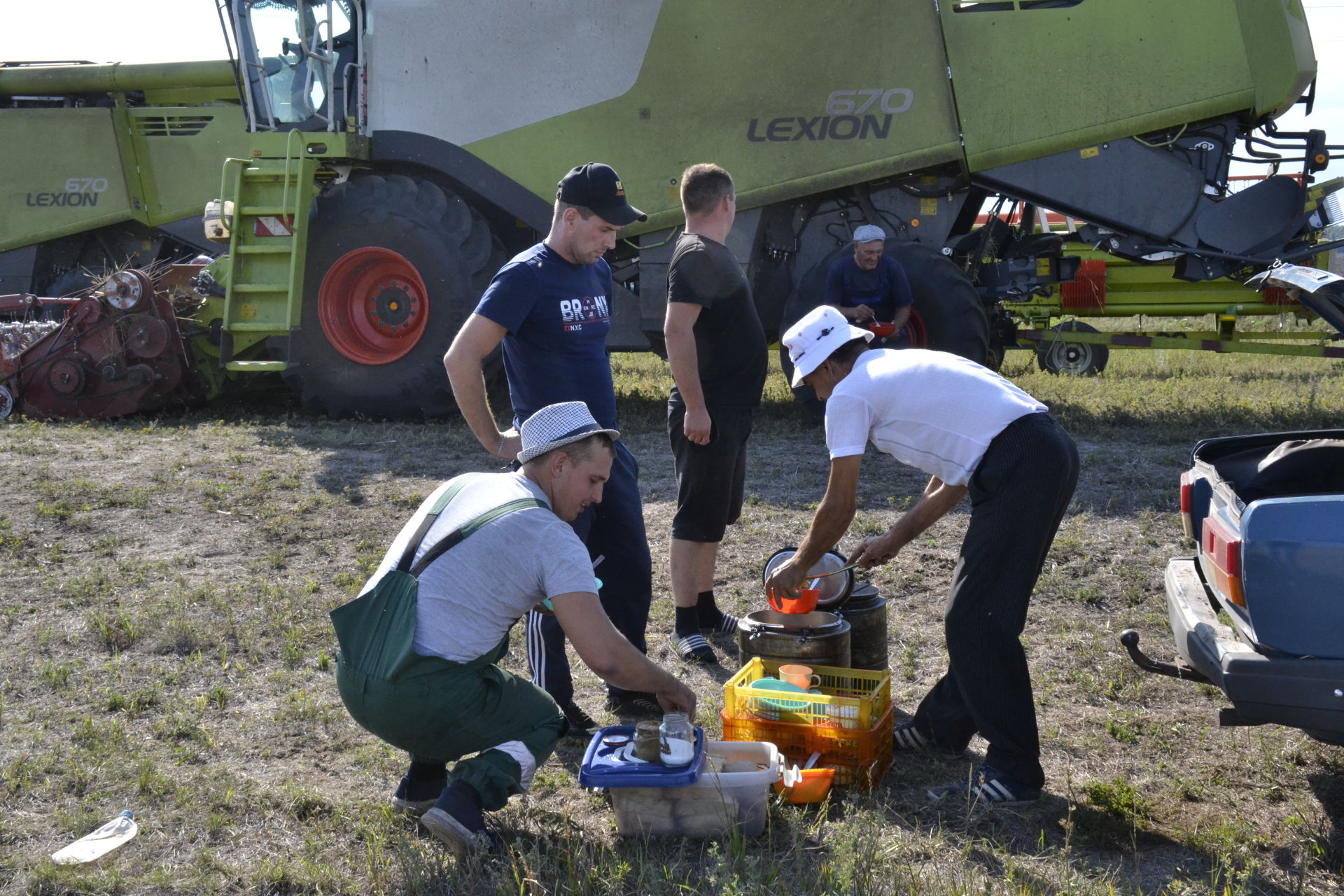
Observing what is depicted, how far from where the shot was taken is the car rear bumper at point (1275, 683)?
9.25 ft

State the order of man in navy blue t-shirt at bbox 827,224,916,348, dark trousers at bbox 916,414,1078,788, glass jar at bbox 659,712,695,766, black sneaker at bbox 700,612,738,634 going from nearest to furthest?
1. glass jar at bbox 659,712,695,766
2. dark trousers at bbox 916,414,1078,788
3. black sneaker at bbox 700,612,738,634
4. man in navy blue t-shirt at bbox 827,224,916,348

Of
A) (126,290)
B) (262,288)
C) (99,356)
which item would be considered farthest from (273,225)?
(99,356)

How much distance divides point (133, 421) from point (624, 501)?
742 centimetres

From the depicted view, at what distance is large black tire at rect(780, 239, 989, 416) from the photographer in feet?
28.5

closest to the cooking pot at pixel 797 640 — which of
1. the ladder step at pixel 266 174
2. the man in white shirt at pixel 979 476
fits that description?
the man in white shirt at pixel 979 476

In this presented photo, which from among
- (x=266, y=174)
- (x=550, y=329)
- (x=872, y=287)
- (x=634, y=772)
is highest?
(x=266, y=174)

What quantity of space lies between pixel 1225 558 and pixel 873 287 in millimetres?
5456

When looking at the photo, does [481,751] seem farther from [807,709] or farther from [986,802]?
[986,802]

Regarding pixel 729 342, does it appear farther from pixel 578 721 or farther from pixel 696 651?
pixel 578 721

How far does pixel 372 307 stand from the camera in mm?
9875

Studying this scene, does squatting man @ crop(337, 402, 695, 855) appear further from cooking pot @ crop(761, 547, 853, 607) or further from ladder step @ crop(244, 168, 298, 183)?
ladder step @ crop(244, 168, 298, 183)

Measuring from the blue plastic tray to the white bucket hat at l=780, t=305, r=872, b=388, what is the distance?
3.67ft

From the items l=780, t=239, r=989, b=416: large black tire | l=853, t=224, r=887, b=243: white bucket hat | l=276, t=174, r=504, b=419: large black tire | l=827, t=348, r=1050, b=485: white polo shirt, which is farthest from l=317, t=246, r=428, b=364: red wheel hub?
l=827, t=348, r=1050, b=485: white polo shirt

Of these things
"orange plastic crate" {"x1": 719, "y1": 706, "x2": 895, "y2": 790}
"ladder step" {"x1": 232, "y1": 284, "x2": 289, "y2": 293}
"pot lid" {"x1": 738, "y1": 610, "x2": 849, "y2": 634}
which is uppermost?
"ladder step" {"x1": 232, "y1": 284, "x2": 289, "y2": 293}
